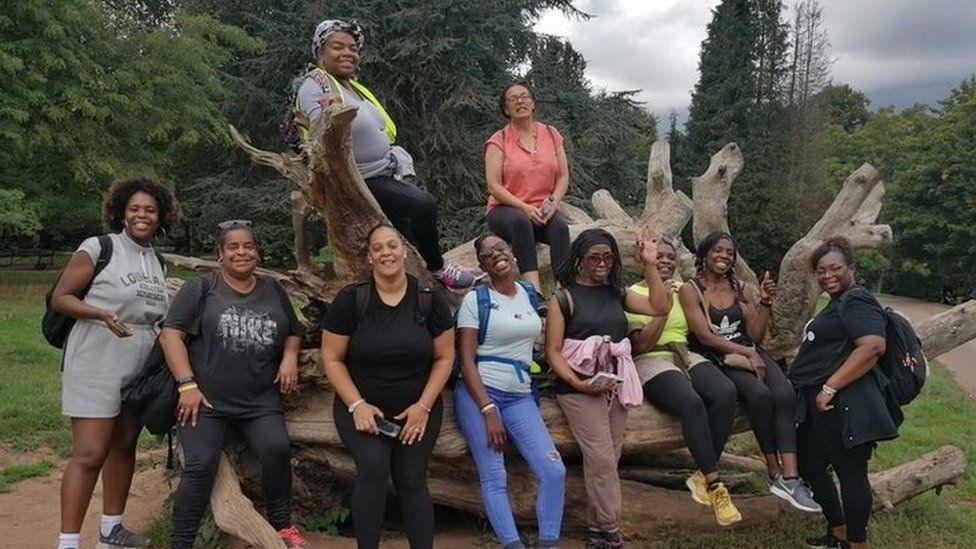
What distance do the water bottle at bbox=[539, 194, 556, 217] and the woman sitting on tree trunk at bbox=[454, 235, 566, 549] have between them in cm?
97

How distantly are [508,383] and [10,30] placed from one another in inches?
666

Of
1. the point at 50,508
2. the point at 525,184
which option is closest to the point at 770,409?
the point at 525,184

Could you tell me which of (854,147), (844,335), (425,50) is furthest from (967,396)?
(854,147)

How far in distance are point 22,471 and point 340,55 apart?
16.2 ft

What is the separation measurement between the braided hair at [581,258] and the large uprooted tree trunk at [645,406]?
3.14 ft

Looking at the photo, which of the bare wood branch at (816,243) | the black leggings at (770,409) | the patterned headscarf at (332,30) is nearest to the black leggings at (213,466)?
the patterned headscarf at (332,30)

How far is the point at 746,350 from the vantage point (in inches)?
206

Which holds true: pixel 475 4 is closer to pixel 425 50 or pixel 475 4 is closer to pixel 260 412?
pixel 425 50

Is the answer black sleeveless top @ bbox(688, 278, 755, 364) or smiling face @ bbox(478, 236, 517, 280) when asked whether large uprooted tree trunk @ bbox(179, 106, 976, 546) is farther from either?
smiling face @ bbox(478, 236, 517, 280)

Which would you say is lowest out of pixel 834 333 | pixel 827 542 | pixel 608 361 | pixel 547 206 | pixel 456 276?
pixel 827 542

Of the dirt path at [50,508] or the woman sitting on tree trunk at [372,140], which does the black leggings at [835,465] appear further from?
the dirt path at [50,508]

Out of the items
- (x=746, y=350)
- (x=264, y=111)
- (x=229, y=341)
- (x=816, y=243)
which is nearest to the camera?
(x=229, y=341)

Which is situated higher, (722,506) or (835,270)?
(835,270)

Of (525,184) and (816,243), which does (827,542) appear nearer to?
(816,243)
